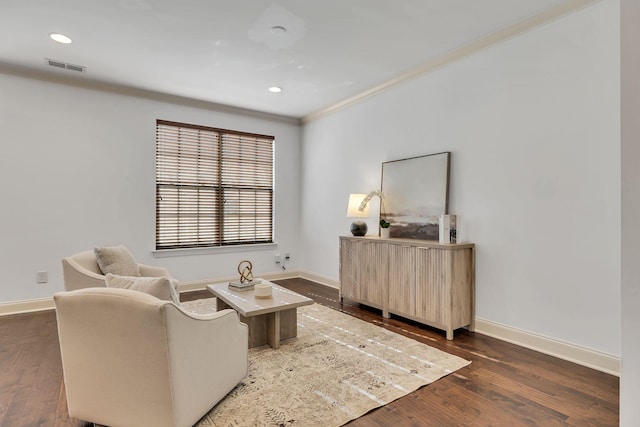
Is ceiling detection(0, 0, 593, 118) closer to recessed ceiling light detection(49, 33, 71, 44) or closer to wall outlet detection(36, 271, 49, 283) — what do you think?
recessed ceiling light detection(49, 33, 71, 44)

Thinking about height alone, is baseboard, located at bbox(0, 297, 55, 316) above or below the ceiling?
below

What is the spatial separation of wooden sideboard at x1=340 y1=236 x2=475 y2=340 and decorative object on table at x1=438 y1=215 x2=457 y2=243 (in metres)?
0.10

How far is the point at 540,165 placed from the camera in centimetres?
289

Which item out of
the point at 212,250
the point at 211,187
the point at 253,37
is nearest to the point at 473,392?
the point at 253,37

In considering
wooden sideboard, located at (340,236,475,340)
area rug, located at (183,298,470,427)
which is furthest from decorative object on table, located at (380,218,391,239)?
area rug, located at (183,298,470,427)

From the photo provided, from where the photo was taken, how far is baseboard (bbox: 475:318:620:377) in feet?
8.18

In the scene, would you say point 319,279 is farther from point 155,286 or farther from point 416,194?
point 155,286

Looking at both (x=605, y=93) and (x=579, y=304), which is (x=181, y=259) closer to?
(x=579, y=304)

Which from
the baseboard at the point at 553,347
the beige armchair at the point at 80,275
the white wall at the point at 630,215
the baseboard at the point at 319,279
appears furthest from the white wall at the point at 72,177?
the white wall at the point at 630,215

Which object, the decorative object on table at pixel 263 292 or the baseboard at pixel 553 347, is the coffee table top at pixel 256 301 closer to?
the decorative object on table at pixel 263 292

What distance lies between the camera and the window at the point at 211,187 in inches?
195

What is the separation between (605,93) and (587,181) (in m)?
0.65

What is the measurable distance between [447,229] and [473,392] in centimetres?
151

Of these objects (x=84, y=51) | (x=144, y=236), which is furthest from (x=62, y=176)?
(x=84, y=51)
